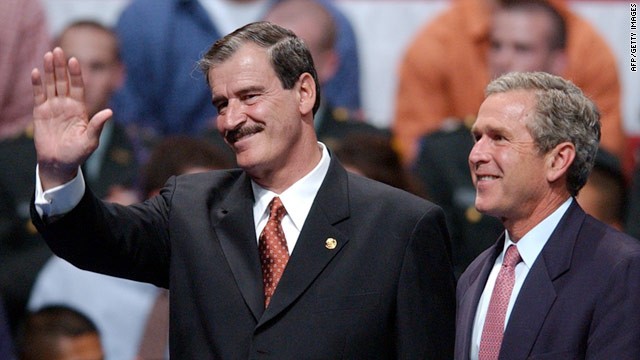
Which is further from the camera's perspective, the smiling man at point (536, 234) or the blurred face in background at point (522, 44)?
the blurred face in background at point (522, 44)

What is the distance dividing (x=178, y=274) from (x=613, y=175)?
225cm

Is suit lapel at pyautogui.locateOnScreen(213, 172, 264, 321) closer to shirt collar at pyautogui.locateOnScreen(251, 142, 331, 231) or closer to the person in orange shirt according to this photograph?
shirt collar at pyautogui.locateOnScreen(251, 142, 331, 231)

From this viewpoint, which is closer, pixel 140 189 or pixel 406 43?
pixel 140 189

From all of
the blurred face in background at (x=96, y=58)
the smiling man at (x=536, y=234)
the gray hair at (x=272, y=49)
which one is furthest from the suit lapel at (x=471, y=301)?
the blurred face in background at (x=96, y=58)

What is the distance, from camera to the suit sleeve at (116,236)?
222 centimetres

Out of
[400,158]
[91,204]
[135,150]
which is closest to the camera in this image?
[91,204]

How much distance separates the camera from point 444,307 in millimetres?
2420

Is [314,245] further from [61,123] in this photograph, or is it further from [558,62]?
[558,62]

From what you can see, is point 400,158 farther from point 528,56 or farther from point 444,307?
point 444,307

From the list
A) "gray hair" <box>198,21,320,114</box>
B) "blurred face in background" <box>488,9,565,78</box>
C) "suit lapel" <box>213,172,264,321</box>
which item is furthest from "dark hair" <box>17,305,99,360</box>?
"blurred face in background" <box>488,9,565,78</box>

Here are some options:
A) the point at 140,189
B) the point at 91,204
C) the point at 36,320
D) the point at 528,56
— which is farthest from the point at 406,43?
the point at 91,204

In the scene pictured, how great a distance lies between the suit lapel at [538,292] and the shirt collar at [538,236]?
2cm

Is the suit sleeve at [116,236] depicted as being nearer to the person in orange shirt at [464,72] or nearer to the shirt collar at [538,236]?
the shirt collar at [538,236]

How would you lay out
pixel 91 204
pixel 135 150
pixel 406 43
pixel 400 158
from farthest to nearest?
pixel 406 43, pixel 135 150, pixel 400 158, pixel 91 204
